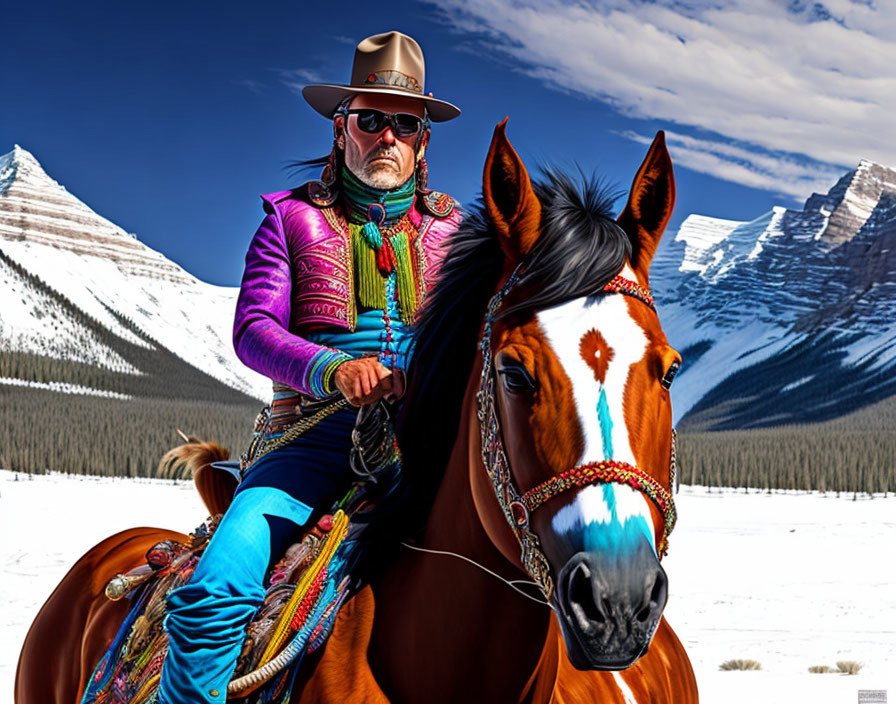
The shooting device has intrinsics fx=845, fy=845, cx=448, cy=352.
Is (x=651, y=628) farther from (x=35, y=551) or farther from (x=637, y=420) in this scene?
(x=35, y=551)

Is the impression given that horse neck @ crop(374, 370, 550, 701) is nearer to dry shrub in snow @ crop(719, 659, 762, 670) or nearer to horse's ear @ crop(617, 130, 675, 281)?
horse's ear @ crop(617, 130, 675, 281)

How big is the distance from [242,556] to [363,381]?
2.23 feet

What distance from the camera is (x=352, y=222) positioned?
3342 millimetres

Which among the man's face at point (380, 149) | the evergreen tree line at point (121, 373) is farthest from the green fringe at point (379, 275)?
the evergreen tree line at point (121, 373)

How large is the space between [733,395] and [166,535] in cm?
17699

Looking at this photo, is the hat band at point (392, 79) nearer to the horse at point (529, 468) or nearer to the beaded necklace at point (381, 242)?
the beaded necklace at point (381, 242)

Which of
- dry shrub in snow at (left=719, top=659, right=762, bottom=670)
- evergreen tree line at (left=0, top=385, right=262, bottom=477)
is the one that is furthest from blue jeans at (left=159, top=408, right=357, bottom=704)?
evergreen tree line at (left=0, top=385, right=262, bottom=477)

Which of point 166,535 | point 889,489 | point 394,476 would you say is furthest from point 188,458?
point 889,489

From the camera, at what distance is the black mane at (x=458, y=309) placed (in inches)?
90.7

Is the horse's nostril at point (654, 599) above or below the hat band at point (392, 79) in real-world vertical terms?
below

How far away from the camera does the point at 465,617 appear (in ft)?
7.88

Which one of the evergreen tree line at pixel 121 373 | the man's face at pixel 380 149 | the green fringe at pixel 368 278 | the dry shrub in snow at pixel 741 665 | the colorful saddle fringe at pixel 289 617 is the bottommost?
the dry shrub in snow at pixel 741 665

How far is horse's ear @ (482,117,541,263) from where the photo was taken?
2.30m

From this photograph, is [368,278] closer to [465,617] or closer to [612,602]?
[465,617]
